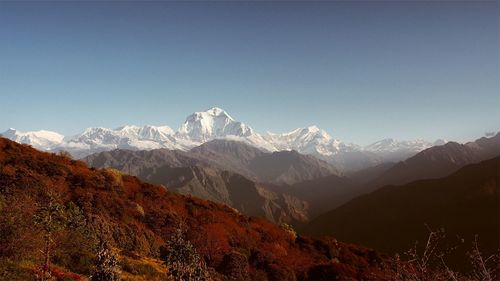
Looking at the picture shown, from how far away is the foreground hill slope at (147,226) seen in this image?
41188 millimetres

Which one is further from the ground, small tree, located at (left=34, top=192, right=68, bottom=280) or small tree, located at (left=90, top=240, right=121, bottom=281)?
small tree, located at (left=34, top=192, right=68, bottom=280)

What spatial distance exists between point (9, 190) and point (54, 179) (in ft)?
32.8

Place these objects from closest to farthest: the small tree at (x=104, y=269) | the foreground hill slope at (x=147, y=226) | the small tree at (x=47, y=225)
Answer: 1. the small tree at (x=47, y=225)
2. the small tree at (x=104, y=269)
3. the foreground hill slope at (x=147, y=226)

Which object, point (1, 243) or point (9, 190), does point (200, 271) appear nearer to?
point (1, 243)

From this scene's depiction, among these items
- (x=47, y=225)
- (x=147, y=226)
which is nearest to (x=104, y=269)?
(x=47, y=225)

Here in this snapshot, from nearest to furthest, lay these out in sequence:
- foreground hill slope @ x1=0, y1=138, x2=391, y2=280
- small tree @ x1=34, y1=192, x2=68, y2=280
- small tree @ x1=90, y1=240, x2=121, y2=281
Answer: small tree @ x1=34, y1=192, x2=68, y2=280
small tree @ x1=90, y1=240, x2=121, y2=281
foreground hill slope @ x1=0, y1=138, x2=391, y2=280

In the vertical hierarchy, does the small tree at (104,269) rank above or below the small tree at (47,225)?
below

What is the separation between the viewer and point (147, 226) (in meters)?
59.4

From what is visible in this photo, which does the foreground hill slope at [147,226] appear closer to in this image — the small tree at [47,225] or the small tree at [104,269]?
the small tree at [47,225]

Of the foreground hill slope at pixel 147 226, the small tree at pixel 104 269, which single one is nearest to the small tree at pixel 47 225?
the foreground hill slope at pixel 147 226


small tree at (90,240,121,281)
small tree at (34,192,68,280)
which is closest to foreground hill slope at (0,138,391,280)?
small tree at (34,192,68,280)

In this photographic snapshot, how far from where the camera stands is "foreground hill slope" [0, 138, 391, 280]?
41188 millimetres

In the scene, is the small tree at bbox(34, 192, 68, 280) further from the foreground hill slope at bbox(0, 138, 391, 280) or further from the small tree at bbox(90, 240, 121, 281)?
the small tree at bbox(90, 240, 121, 281)

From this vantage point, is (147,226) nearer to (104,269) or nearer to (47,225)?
(47,225)
